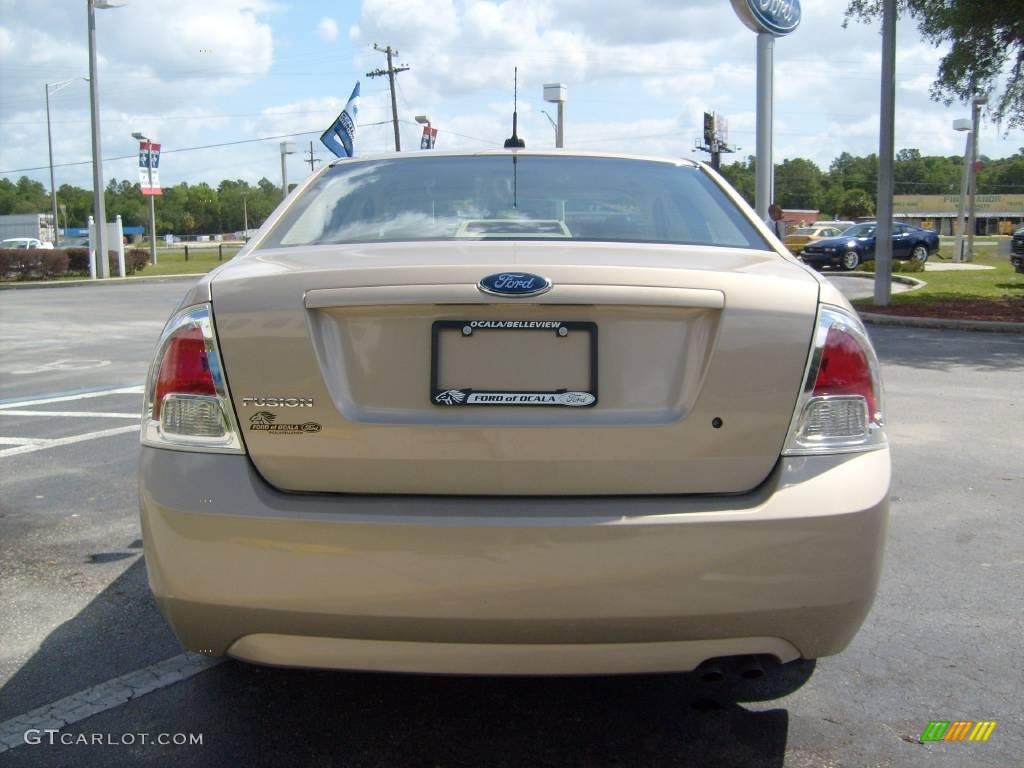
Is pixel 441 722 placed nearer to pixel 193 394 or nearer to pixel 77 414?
pixel 193 394

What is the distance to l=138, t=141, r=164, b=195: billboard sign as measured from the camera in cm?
4219

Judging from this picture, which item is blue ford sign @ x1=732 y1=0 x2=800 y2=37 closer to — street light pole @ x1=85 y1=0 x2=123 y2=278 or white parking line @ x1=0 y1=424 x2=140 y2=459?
white parking line @ x1=0 y1=424 x2=140 y2=459

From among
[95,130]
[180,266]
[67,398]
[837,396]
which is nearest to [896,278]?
[67,398]

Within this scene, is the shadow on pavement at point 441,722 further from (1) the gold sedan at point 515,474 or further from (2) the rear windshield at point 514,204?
(2) the rear windshield at point 514,204

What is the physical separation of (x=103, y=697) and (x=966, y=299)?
61.7 feet

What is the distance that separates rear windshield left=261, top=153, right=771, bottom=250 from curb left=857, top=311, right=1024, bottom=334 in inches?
503

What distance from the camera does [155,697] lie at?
10.7 feet

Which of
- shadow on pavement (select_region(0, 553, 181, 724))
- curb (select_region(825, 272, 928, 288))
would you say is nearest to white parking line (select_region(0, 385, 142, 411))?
shadow on pavement (select_region(0, 553, 181, 724))

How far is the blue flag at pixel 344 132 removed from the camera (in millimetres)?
15836

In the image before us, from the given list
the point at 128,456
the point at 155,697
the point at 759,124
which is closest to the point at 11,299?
the point at 759,124

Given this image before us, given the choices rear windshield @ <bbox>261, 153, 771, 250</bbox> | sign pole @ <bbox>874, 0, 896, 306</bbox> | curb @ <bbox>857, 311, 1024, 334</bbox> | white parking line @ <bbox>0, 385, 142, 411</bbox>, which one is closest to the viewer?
rear windshield @ <bbox>261, 153, 771, 250</bbox>

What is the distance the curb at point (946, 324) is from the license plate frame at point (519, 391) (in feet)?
46.4

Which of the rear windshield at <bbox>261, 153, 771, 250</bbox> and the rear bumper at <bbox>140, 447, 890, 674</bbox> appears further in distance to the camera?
the rear windshield at <bbox>261, 153, 771, 250</bbox>

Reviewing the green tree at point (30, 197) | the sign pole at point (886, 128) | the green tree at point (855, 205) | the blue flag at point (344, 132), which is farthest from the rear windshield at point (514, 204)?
the green tree at point (30, 197)
